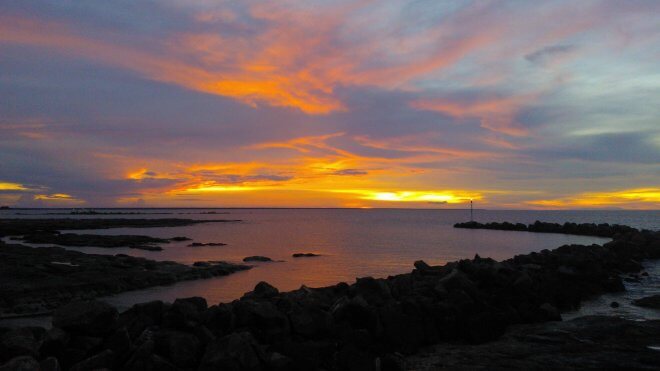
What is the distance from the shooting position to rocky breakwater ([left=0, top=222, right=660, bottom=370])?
827 centimetres

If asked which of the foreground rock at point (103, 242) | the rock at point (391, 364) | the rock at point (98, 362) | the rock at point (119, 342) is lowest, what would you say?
the foreground rock at point (103, 242)

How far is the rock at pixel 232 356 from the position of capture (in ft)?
25.9

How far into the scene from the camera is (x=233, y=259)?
3494 cm

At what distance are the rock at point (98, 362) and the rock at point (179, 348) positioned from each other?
2.68 feet

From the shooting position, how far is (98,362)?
7969mm

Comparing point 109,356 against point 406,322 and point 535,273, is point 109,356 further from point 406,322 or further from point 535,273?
point 535,273

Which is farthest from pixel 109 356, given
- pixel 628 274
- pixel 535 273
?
pixel 628 274

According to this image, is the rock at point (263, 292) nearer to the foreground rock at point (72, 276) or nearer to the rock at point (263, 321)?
the rock at point (263, 321)

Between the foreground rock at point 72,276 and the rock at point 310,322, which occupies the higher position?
the rock at point 310,322

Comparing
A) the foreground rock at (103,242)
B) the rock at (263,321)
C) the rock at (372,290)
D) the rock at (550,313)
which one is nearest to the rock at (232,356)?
the rock at (263,321)

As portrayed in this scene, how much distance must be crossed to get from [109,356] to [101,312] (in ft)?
3.74

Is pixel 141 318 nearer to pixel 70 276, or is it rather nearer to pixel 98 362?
Result: pixel 98 362

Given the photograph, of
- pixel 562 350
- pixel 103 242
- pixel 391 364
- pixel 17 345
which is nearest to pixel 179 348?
pixel 17 345

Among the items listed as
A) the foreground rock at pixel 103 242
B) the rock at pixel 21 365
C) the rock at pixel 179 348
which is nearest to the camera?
the rock at pixel 21 365
